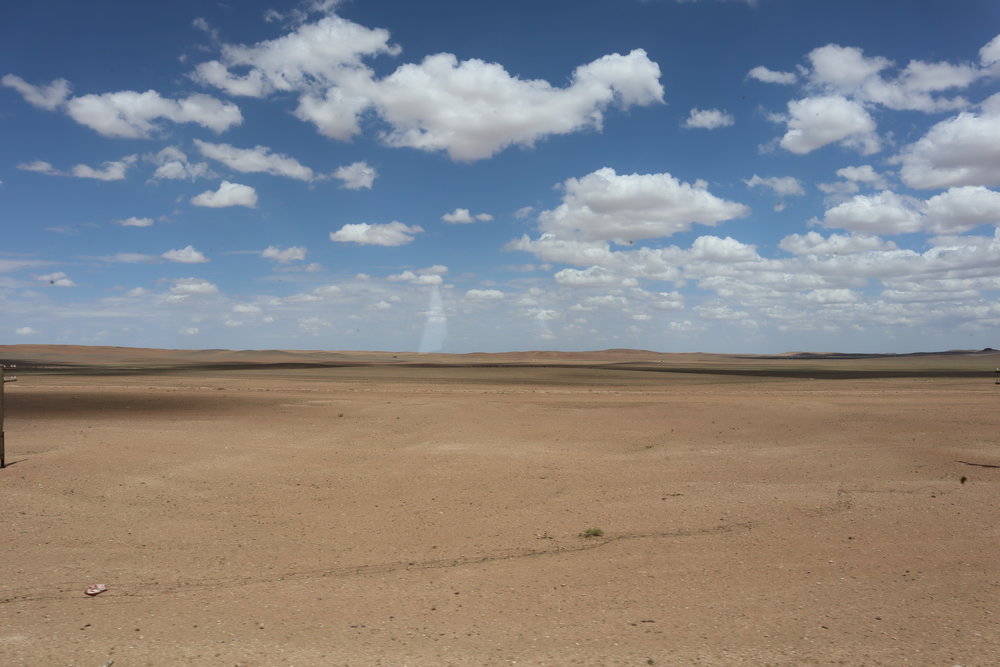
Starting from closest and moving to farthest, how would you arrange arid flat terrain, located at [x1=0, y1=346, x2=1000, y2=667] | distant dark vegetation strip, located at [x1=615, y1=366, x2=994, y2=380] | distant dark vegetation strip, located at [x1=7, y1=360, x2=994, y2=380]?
arid flat terrain, located at [x1=0, y1=346, x2=1000, y2=667]
distant dark vegetation strip, located at [x1=615, y1=366, x2=994, y2=380]
distant dark vegetation strip, located at [x1=7, y1=360, x2=994, y2=380]

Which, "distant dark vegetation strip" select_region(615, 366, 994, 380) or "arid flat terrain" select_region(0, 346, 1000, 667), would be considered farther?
"distant dark vegetation strip" select_region(615, 366, 994, 380)

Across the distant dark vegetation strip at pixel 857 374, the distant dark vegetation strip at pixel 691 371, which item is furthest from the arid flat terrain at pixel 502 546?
the distant dark vegetation strip at pixel 691 371

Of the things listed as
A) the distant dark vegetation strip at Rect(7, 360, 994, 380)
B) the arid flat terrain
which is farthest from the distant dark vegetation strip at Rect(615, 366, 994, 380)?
the arid flat terrain

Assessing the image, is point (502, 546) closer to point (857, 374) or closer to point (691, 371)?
point (857, 374)

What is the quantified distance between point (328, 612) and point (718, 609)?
4320mm

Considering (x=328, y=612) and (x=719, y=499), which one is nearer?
(x=328, y=612)

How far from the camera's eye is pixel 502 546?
34.1 feet

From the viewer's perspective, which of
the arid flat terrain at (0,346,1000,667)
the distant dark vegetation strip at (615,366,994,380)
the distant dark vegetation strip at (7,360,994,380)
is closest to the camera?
the arid flat terrain at (0,346,1000,667)

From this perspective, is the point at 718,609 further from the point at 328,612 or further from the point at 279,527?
the point at 279,527

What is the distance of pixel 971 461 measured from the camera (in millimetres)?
16094

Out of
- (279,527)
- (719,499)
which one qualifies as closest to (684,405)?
(719,499)

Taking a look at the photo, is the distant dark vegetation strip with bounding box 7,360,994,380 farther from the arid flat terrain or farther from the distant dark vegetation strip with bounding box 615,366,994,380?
the arid flat terrain

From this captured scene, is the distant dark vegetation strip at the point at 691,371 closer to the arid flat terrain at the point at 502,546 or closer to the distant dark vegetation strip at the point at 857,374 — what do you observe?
the distant dark vegetation strip at the point at 857,374

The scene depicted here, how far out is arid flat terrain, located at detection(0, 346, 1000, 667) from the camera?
6.90 metres
